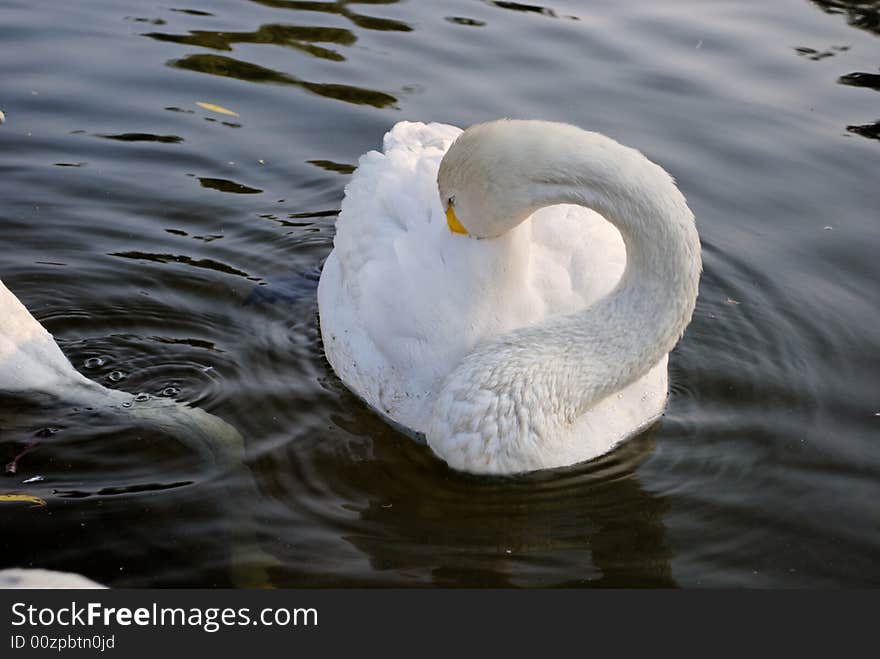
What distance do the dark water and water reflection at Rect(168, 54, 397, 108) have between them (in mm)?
29

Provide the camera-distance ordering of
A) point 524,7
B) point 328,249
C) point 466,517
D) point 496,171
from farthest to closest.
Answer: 1. point 524,7
2. point 328,249
3. point 466,517
4. point 496,171

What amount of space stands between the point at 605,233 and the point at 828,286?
1922 mm

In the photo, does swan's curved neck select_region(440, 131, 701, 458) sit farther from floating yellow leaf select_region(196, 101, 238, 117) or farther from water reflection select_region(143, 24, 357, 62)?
water reflection select_region(143, 24, 357, 62)

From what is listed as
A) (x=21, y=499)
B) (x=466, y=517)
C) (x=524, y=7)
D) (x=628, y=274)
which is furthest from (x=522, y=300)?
(x=524, y=7)

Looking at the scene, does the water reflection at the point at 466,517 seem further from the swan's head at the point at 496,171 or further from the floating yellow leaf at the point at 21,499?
the swan's head at the point at 496,171

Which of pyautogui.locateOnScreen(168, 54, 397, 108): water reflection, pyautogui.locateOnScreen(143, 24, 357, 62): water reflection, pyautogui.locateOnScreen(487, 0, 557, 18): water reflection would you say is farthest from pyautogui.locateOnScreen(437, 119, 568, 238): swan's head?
pyautogui.locateOnScreen(487, 0, 557, 18): water reflection

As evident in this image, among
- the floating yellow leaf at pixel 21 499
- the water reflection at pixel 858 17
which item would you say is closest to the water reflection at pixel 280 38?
the water reflection at pixel 858 17

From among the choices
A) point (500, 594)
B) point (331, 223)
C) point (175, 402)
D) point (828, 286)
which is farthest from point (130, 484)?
point (828, 286)

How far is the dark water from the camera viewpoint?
5.11 m

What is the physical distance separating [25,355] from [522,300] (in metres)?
2.34

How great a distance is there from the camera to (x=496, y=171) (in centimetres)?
512

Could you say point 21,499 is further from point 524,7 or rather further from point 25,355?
point 524,7

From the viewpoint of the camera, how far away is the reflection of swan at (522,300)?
5109 mm

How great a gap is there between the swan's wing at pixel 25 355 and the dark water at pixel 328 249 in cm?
17
